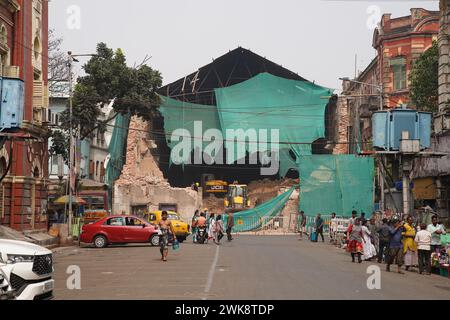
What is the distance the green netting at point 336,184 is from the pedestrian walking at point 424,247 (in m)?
27.5

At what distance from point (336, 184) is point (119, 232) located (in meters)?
21.8

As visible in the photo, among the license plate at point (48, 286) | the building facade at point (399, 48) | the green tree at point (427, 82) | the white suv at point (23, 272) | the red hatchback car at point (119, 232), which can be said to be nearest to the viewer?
the white suv at point (23, 272)

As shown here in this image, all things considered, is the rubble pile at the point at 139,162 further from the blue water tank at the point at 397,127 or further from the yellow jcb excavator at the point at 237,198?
the blue water tank at the point at 397,127

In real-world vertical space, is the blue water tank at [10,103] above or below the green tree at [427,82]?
below

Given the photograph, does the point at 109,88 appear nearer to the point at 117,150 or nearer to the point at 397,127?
the point at 117,150

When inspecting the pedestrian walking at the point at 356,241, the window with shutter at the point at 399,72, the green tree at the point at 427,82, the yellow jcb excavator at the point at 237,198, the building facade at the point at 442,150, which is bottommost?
the pedestrian walking at the point at 356,241

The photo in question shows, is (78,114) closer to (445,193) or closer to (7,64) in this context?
(7,64)

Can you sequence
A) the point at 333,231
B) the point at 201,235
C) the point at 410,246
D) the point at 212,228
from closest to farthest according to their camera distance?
1. the point at 410,246
2. the point at 201,235
3. the point at 212,228
4. the point at 333,231

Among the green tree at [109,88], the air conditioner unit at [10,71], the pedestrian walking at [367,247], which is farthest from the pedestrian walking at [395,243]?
the green tree at [109,88]

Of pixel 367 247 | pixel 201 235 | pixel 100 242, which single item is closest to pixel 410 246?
pixel 367 247

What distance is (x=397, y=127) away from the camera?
83.8 feet

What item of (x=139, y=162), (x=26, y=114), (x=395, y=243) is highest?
(x=26, y=114)

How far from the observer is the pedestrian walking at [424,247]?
65.1 feet
